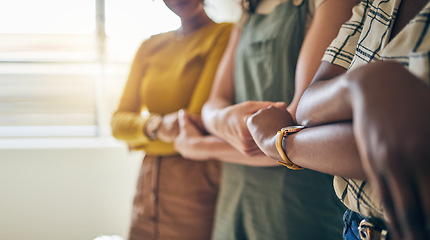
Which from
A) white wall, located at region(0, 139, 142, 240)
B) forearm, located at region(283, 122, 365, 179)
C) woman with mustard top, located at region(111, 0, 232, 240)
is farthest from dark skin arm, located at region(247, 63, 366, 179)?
white wall, located at region(0, 139, 142, 240)

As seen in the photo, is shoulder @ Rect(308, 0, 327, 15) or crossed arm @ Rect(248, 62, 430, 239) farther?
shoulder @ Rect(308, 0, 327, 15)

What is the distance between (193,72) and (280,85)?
1.65ft

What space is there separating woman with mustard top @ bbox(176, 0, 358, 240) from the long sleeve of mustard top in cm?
14

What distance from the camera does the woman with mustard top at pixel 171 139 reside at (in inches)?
52.3

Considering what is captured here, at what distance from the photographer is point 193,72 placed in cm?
135

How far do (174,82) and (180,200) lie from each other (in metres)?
0.51

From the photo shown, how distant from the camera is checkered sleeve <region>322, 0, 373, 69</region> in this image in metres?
0.60

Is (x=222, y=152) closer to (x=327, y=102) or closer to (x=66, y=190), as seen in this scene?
(x=327, y=102)

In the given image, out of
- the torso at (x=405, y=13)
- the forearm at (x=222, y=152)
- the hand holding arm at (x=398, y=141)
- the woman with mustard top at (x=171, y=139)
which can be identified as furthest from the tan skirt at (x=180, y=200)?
the hand holding arm at (x=398, y=141)

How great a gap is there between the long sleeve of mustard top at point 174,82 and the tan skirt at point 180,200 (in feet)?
0.31

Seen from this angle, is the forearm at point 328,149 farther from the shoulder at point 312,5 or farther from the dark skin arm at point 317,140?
the shoulder at point 312,5

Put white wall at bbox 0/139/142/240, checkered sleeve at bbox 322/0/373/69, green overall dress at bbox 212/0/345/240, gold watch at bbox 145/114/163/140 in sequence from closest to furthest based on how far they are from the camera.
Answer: checkered sleeve at bbox 322/0/373/69 → green overall dress at bbox 212/0/345/240 → gold watch at bbox 145/114/163/140 → white wall at bbox 0/139/142/240

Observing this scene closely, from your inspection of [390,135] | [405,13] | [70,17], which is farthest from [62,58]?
[390,135]

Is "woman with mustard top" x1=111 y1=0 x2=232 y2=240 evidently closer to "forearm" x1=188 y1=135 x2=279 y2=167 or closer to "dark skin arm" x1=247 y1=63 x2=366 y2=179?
"forearm" x1=188 y1=135 x2=279 y2=167
